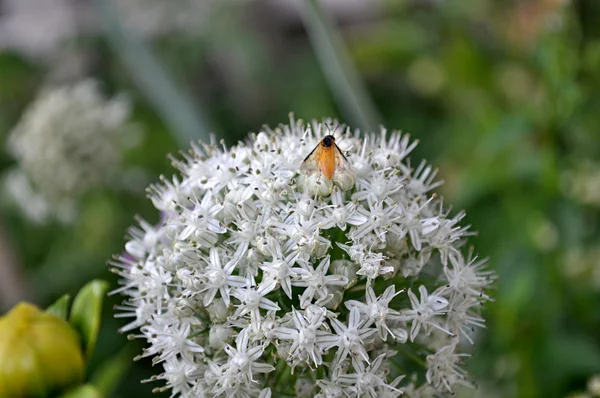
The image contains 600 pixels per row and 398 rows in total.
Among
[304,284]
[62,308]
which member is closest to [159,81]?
[62,308]

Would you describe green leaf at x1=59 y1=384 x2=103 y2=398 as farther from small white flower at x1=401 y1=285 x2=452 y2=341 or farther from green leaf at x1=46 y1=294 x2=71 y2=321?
small white flower at x1=401 y1=285 x2=452 y2=341

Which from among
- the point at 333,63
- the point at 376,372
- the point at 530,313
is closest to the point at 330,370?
the point at 376,372

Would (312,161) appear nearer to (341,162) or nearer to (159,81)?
(341,162)

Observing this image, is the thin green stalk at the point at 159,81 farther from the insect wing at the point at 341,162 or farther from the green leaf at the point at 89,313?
the insect wing at the point at 341,162

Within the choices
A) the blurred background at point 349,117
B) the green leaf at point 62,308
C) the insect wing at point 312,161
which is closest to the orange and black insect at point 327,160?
the insect wing at point 312,161

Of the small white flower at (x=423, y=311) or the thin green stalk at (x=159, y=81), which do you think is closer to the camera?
the small white flower at (x=423, y=311)

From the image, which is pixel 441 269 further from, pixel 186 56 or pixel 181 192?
pixel 186 56

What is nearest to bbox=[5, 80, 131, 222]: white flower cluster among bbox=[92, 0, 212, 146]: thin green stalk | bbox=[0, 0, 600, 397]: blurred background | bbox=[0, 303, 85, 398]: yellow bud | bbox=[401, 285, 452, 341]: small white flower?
bbox=[0, 0, 600, 397]: blurred background
